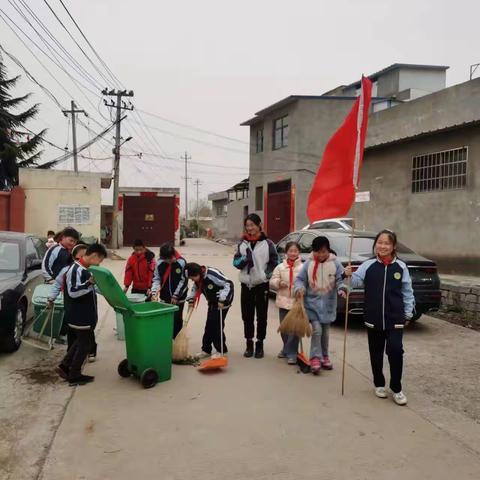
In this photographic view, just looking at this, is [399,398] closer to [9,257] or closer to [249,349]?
[249,349]

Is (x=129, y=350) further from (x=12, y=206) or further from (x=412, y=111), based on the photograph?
(x=12, y=206)

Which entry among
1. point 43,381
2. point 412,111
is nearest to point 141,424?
point 43,381

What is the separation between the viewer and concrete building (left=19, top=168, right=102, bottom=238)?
22.5 m

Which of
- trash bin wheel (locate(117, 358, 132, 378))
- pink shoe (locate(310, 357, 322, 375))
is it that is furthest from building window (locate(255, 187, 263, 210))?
trash bin wheel (locate(117, 358, 132, 378))

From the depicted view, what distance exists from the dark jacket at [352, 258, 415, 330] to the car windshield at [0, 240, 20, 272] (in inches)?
187

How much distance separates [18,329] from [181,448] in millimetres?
3596

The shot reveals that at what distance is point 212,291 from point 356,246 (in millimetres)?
3264

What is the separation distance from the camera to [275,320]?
335 inches

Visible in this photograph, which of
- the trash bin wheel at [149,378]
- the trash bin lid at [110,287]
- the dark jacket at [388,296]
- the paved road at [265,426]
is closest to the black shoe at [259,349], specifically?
the paved road at [265,426]

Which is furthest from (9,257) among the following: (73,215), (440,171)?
(73,215)

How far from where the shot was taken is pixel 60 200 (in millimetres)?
22781

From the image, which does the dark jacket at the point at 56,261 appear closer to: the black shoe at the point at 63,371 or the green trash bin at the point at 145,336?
the black shoe at the point at 63,371

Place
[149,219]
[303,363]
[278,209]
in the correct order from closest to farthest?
[303,363]
[278,209]
[149,219]

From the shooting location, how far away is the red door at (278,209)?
2566 cm
